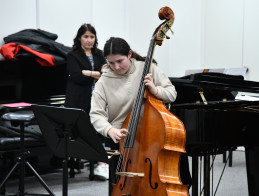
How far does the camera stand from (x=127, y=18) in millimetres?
6191

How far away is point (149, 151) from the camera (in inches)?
88.7

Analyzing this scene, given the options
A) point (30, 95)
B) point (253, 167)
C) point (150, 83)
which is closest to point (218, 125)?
point (253, 167)

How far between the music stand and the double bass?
151mm

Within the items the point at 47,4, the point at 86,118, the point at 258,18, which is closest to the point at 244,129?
the point at 86,118

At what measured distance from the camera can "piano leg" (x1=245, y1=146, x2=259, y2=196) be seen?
9.53 ft

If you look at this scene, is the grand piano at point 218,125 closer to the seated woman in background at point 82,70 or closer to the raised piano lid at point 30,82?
the seated woman in background at point 82,70

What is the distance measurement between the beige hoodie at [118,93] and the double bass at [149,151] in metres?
0.12

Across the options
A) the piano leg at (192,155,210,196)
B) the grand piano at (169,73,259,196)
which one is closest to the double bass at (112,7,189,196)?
the grand piano at (169,73,259,196)

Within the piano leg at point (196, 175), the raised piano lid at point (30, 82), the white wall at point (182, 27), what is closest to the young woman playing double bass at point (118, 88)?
the piano leg at point (196, 175)

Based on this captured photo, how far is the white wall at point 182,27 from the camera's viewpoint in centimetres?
543

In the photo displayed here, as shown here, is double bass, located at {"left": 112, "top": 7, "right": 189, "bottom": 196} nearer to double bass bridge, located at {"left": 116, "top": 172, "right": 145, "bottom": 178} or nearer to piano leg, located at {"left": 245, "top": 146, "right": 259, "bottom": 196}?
double bass bridge, located at {"left": 116, "top": 172, "right": 145, "bottom": 178}

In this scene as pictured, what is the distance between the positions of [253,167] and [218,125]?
45 cm

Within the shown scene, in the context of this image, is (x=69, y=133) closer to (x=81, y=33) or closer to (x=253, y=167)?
(x=253, y=167)

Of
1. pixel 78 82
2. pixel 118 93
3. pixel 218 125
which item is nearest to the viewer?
pixel 118 93
